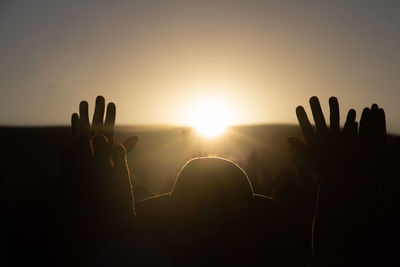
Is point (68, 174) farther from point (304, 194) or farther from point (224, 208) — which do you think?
point (304, 194)

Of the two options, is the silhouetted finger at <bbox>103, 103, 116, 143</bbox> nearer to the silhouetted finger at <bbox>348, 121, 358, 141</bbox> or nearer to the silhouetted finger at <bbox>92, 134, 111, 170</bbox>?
the silhouetted finger at <bbox>92, 134, 111, 170</bbox>

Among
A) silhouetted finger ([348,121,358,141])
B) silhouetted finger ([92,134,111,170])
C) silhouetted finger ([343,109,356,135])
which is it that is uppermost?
silhouetted finger ([343,109,356,135])

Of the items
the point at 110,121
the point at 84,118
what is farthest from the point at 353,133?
the point at 84,118

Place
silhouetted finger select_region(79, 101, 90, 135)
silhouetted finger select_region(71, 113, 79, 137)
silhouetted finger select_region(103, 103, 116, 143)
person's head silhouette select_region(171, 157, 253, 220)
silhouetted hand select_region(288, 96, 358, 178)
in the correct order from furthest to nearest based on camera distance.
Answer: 1. silhouetted finger select_region(71, 113, 79, 137)
2. silhouetted finger select_region(79, 101, 90, 135)
3. silhouetted finger select_region(103, 103, 116, 143)
4. silhouetted hand select_region(288, 96, 358, 178)
5. person's head silhouette select_region(171, 157, 253, 220)

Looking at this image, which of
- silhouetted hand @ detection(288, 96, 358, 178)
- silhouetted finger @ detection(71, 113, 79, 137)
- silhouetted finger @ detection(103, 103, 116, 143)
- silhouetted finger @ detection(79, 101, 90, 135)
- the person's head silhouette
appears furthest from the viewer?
silhouetted finger @ detection(71, 113, 79, 137)

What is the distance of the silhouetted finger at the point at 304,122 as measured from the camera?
9.18 ft

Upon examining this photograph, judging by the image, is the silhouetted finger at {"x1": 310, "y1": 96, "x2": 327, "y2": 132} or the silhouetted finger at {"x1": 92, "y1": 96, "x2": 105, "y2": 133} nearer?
the silhouetted finger at {"x1": 310, "y1": 96, "x2": 327, "y2": 132}

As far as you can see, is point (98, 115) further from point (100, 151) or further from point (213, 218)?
point (213, 218)

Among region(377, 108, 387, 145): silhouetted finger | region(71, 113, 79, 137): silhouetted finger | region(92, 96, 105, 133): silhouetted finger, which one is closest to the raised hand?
region(92, 96, 105, 133): silhouetted finger

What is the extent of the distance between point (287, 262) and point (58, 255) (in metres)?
1.64

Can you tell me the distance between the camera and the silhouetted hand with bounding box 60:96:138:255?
2.55 metres

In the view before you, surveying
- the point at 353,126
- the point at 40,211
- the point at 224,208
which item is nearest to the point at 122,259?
the point at 224,208

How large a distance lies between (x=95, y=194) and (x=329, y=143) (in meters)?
1.42

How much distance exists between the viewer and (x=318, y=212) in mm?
2617
